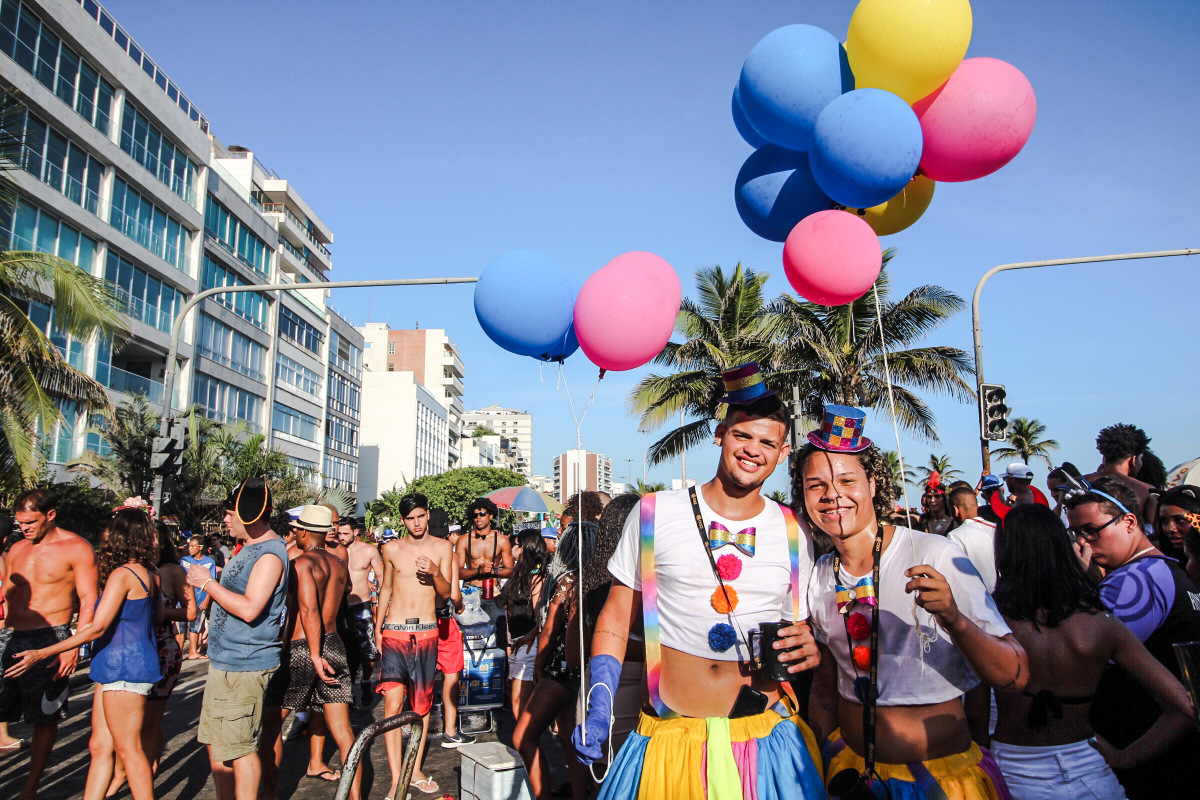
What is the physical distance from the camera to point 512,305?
446cm

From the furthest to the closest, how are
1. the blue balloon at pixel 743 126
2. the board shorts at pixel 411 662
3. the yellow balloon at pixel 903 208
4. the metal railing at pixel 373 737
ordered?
the board shorts at pixel 411 662, the yellow balloon at pixel 903 208, the blue balloon at pixel 743 126, the metal railing at pixel 373 737

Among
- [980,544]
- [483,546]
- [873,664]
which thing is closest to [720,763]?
[873,664]

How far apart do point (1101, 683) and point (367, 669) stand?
631 centimetres

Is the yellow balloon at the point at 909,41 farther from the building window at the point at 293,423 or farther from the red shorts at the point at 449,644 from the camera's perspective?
the building window at the point at 293,423

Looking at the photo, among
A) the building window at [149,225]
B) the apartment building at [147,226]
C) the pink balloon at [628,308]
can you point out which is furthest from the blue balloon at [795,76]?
the building window at [149,225]

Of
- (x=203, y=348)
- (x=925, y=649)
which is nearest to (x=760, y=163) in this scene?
(x=925, y=649)

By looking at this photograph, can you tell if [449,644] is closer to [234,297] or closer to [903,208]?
[903,208]

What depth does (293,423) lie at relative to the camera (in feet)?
151

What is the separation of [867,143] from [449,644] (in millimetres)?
5709

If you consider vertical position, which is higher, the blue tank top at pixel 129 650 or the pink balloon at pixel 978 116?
the pink balloon at pixel 978 116

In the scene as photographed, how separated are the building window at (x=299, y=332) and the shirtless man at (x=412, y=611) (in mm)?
41157

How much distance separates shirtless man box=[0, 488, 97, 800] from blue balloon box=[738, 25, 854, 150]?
530cm

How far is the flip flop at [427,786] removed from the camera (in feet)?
18.7

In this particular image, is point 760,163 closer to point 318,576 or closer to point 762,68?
point 762,68
